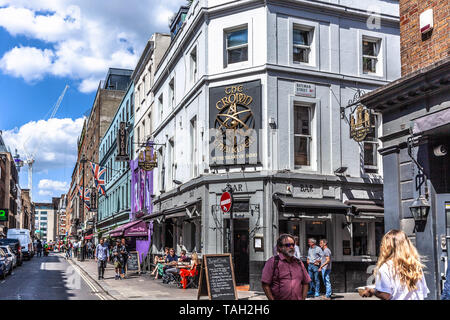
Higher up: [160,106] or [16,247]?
[160,106]

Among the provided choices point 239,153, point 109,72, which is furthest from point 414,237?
point 109,72

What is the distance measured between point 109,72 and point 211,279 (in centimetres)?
5418

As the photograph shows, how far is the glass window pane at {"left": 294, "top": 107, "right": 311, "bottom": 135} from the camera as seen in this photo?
18.8 metres

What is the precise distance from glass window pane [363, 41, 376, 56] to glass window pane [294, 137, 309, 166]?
459 cm

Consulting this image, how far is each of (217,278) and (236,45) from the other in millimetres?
9522

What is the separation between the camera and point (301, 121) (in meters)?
19.0

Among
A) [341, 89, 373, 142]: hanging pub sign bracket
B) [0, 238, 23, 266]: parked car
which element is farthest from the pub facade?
[0, 238, 23, 266]: parked car

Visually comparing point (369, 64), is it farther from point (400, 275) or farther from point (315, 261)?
point (400, 275)

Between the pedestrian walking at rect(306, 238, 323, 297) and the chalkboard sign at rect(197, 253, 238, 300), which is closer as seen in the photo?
the chalkboard sign at rect(197, 253, 238, 300)

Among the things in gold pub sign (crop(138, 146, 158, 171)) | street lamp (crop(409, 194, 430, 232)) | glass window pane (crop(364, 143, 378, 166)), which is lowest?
street lamp (crop(409, 194, 430, 232))

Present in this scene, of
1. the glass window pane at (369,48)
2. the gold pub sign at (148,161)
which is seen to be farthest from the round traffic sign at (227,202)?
the gold pub sign at (148,161)

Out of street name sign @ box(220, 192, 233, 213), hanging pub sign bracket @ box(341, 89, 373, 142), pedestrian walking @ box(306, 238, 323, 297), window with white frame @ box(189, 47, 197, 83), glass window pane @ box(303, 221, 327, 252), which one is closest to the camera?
street name sign @ box(220, 192, 233, 213)

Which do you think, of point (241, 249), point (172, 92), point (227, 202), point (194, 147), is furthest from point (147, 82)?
point (227, 202)

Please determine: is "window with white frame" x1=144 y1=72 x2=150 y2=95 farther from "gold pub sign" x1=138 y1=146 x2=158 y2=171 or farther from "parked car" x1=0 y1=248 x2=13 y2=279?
"parked car" x1=0 y1=248 x2=13 y2=279
